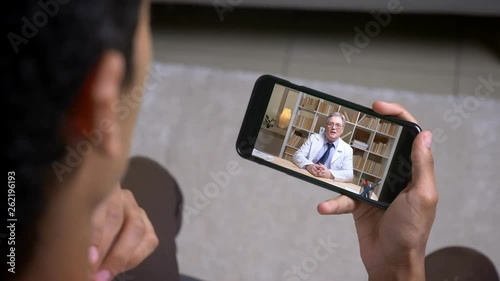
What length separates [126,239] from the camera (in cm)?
50

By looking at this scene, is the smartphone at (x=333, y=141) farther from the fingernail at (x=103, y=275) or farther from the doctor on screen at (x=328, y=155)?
the fingernail at (x=103, y=275)

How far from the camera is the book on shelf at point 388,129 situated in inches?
23.2

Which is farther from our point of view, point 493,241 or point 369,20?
point 369,20

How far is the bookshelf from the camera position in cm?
59

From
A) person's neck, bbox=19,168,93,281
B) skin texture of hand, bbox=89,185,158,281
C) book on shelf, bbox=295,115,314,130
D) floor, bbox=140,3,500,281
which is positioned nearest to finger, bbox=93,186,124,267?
skin texture of hand, bbox=89,185,158,281

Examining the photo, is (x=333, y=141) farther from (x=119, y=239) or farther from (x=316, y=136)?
(x=119, y=239)

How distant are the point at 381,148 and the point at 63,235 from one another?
38 centimetres

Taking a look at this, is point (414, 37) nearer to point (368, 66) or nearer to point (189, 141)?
point (368, 66)

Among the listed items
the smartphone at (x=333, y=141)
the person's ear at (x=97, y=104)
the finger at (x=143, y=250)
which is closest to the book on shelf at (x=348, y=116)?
the smartphone at (x=333, y=141)

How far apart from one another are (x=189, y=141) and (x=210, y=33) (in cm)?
23

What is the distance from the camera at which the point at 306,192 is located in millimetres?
904

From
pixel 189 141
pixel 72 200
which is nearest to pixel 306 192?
pixel 189 141

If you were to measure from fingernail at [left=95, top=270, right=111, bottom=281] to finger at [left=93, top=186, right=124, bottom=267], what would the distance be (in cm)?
1

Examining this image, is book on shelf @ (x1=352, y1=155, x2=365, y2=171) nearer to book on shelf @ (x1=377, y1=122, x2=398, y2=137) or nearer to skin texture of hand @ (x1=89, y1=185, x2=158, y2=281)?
book on shelf @ (x1=377, y1=122, x2=398, y2=137)
